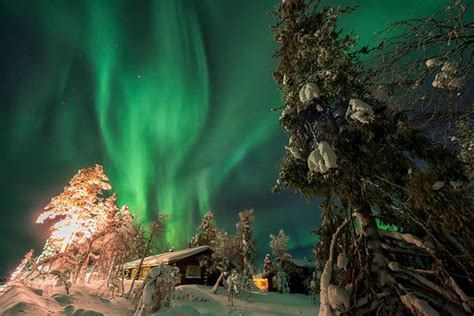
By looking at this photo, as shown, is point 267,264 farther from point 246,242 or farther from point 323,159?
point 323,159

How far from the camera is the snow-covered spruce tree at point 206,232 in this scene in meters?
48.5

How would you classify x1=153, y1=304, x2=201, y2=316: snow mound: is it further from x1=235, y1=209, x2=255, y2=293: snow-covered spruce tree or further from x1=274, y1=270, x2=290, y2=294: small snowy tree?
x1=274, y1=270, x2=290, y2=294: small snowy tree

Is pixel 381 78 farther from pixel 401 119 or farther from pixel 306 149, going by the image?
pixel 306 149

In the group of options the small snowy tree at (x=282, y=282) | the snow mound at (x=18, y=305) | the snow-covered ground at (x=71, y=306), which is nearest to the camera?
the snow mound at (x=18, y=305)

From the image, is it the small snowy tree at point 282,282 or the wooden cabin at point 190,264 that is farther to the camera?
the small snowy tree at point 282,282

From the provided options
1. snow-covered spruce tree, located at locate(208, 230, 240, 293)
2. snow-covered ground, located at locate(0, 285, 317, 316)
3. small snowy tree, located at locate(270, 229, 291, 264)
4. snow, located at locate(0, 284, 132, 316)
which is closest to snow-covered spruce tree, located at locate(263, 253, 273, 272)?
small snowy tree, located at locate(270, 229, 291, 264)

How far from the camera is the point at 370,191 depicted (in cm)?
672

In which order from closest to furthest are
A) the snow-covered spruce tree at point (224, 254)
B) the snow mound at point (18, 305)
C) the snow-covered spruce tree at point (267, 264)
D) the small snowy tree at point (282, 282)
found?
the snow mound at point (18, 305), the snow-covered spruce tree at point (224, 254), the small snowy tree at point (282, 282), the snow-covered spruce tree at point (267, 264)

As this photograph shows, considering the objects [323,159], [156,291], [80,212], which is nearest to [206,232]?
[80,212]

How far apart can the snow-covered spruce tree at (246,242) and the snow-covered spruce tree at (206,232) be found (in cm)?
1265

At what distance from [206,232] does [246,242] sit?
1574cm

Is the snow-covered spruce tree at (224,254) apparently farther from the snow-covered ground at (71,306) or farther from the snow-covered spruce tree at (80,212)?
the snow-covered spruce tree at (80,212)

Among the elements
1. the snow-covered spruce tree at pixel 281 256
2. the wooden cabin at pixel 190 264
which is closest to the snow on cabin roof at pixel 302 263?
the snow-covered spruce tree at pixel 281 256

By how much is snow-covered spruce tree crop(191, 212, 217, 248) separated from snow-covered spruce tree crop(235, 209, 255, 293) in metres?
12.6
